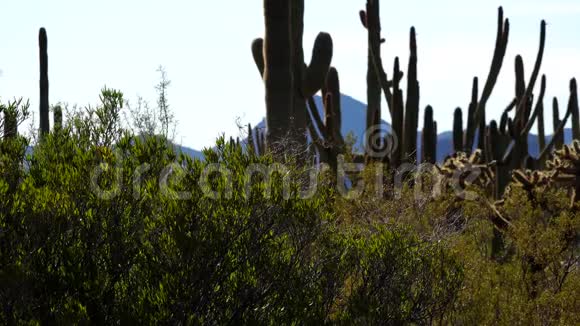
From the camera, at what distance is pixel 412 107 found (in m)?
17.3

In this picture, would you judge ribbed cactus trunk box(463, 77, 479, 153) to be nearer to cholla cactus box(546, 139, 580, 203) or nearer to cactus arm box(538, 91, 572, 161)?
cactus arm box(538, 91, 572, 161)

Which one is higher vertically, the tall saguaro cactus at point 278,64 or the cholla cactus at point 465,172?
the tall saguaro cactus at point 278,64

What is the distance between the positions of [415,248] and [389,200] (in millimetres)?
6128

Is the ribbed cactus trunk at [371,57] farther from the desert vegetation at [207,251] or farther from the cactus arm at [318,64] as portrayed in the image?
the desert vegetation at [207,251]

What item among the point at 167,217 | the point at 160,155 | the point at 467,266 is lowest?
the point at 467,266

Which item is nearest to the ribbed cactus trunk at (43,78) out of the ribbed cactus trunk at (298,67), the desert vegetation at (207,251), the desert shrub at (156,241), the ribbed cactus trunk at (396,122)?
the ribbed cactus trunk at (298,67)

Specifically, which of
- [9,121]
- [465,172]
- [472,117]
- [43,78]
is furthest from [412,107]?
[9,121]

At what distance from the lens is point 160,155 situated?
25.0 feet

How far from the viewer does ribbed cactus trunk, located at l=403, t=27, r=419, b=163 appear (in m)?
17.1

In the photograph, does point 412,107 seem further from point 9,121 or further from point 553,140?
point 9,121

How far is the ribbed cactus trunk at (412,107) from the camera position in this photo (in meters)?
17.1

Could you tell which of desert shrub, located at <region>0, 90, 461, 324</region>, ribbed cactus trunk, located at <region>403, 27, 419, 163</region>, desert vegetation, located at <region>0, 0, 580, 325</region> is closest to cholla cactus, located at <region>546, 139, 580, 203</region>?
desert vegetation, located at <region>0, 0, 580, 325</region>

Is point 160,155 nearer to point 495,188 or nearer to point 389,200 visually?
point 389,200

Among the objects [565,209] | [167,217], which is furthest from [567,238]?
[167,217]
